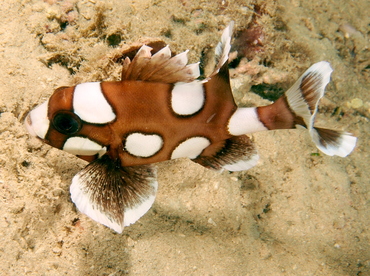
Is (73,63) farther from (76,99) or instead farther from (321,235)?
(321,235)

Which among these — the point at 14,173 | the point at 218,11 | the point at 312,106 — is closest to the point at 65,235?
the point at 14,173

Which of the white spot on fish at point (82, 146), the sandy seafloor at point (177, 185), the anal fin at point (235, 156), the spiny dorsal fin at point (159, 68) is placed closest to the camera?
the spiny dorsal fin at point (159, 68)

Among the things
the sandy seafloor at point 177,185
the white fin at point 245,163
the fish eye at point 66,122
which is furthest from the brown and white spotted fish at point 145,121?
the sandy seafloor at point 177,185

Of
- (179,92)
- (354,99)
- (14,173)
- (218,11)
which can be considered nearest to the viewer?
(179,92)

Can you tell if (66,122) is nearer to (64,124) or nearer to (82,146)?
(64,124)

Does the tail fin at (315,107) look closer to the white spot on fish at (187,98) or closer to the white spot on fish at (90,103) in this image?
the white spot on fish at (187,98)

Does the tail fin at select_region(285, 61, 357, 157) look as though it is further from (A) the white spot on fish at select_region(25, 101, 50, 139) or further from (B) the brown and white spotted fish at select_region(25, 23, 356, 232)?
(A) the white spot on fish at select_region(25, 101, 50, 139)

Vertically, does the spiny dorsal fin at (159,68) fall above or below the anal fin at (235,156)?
above
